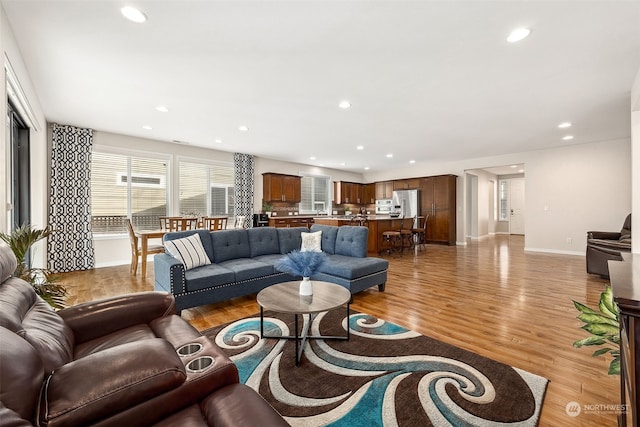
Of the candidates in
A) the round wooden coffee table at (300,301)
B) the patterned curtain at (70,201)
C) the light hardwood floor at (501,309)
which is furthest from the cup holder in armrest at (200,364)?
the patterned curtain at (70,201)

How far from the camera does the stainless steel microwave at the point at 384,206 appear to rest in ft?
31.9

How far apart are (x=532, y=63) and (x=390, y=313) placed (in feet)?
9.76

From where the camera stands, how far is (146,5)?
2.03 meters

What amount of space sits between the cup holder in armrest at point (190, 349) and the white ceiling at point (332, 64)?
228cm

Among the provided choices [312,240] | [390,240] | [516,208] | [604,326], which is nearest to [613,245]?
[390,240]

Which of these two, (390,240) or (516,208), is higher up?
(516,208)

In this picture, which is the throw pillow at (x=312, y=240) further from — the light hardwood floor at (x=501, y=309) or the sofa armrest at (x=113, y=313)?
the sofa armrest at (x=113, y=313)

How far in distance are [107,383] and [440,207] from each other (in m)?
8.85

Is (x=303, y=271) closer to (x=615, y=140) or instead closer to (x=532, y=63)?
(x=532, y=63)

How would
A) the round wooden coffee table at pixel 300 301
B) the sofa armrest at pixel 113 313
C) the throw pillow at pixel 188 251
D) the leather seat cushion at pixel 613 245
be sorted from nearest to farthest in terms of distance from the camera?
1. the sofa armrest at pixel 113 313
2. the round wooden coffee table at pixel 300 301
3. the throw pillow at pixel 188 251
4. the leather seat cushion at pixel 613 245

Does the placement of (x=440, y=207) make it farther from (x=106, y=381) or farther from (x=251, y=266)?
(x=106, y=381)

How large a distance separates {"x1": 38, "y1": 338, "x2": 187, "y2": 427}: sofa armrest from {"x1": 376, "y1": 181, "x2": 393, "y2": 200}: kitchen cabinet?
954 cm

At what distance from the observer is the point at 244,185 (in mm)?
7324

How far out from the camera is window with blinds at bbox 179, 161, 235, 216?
6.50 m
